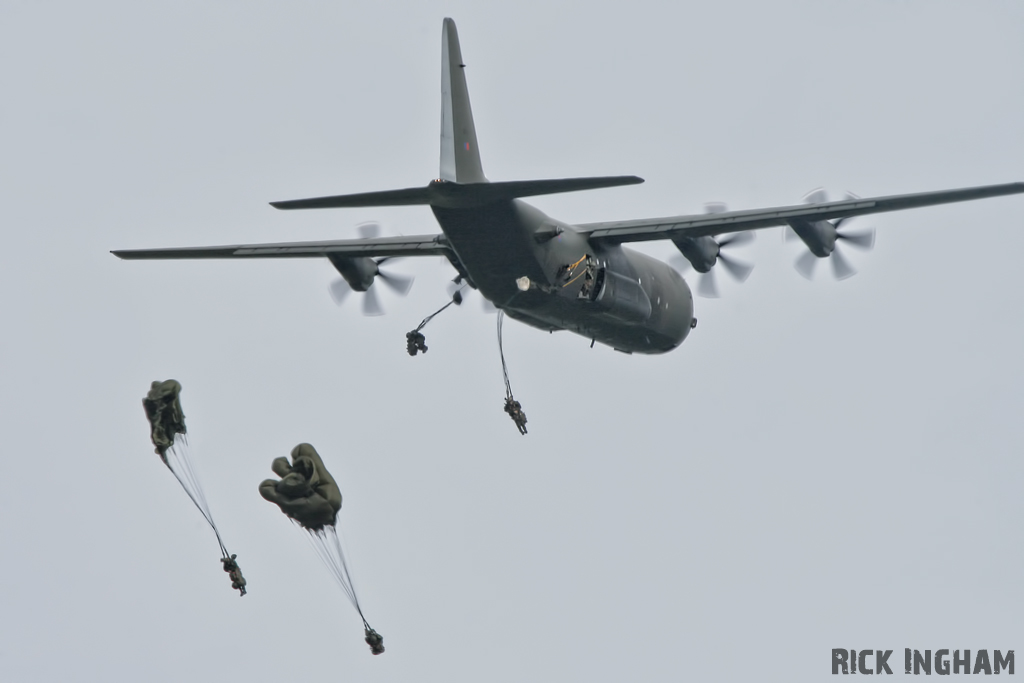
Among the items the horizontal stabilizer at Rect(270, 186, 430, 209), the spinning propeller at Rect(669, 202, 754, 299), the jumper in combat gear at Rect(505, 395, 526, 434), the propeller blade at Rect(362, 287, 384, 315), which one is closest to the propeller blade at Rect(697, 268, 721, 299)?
the spinning propeller at Rect(669, 202, 754, 299)

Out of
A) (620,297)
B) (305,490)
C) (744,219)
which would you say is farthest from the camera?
(620,297)

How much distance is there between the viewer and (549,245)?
44438mm

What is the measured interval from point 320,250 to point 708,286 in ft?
37.8

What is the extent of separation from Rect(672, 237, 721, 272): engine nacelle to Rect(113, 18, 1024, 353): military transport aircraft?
0.04 metres

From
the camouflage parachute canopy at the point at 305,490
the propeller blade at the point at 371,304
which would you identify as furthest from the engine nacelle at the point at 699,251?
the camouflage parachute canopy at the point at 305,490

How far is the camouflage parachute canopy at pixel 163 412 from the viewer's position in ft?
137

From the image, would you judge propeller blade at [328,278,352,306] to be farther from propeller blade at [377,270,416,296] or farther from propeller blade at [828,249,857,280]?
propeller blade at [828,249,857,280]

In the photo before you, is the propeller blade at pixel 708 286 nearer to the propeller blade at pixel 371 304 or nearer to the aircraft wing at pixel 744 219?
the aircraft wing at pixel 744 219

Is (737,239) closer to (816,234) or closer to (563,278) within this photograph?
(816,234)

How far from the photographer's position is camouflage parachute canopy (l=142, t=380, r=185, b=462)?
41656 mm

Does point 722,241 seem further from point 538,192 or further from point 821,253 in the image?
point 538,192

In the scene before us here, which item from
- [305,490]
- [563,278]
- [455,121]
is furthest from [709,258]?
[305,490]

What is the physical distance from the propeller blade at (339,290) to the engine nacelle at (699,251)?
9.93 m

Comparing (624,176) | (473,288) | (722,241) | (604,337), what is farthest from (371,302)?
(624,176)
